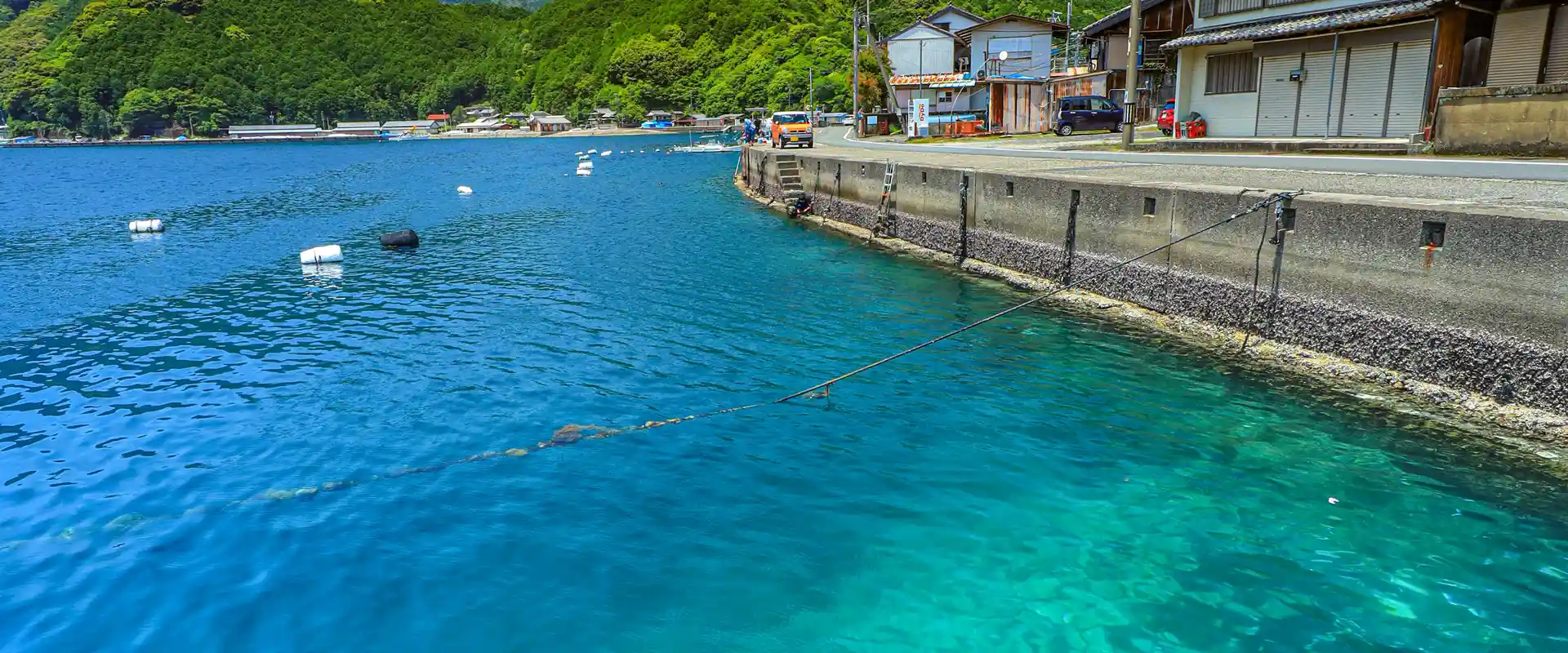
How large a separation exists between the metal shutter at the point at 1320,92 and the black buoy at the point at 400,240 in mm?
29893

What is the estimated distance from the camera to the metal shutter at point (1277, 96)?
25.6 metres

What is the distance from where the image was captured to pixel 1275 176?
1719 centimetres

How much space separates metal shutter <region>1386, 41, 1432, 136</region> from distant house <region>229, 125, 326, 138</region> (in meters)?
212

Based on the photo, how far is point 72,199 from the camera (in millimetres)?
52188

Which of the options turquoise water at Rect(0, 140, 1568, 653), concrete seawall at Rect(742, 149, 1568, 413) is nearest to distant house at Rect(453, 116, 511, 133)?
turquoise water at Rect(0, 140, 1568, 653)

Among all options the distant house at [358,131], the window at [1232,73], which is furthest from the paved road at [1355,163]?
the distant house at [358,131]

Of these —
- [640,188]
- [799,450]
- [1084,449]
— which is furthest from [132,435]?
[640,188]

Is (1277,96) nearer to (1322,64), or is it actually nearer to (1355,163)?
(1322,64)

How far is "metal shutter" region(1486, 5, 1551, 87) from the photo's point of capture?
805 inches

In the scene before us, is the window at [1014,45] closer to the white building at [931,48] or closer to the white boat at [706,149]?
the white building at [931,48]

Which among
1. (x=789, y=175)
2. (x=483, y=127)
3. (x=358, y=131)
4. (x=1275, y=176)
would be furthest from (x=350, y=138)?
(x=1275, y=176)

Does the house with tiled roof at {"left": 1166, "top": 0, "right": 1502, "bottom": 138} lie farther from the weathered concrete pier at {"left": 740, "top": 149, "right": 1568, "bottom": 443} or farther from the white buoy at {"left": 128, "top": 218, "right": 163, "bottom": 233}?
the white buoy at {"left": 128, "top": 218, "right": 163, "bottom": 233}

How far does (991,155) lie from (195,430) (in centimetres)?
2491

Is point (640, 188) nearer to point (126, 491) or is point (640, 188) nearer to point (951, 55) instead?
point (951, 55)
